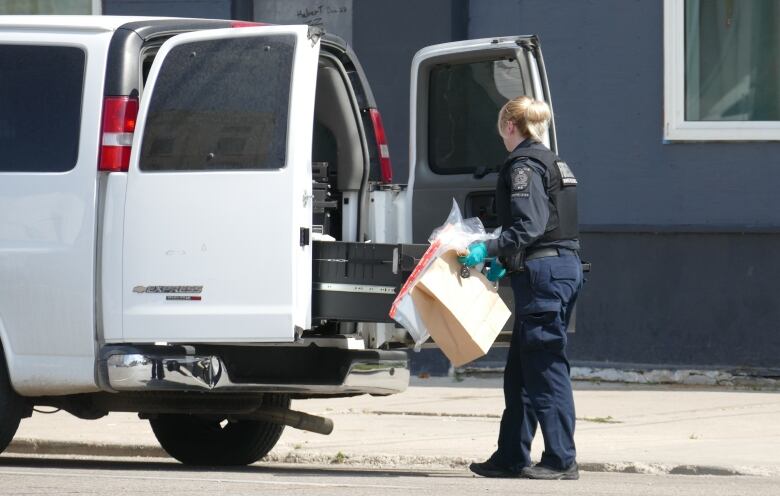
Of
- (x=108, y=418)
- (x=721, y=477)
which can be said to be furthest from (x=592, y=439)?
(x=108, y=418)

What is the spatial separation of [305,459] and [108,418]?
2339mm

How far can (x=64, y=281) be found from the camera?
6.95m

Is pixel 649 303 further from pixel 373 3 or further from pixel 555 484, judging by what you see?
pixel 555 484

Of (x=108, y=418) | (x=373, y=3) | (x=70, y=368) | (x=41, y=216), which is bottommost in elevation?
(x=108, y=418)

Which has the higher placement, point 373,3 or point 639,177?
point 373,3

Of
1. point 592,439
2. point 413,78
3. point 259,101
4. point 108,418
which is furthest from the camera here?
point 108,418

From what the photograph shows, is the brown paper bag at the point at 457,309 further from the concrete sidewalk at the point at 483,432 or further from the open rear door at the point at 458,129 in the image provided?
Answer: the concrete sidewalk at the point at 483,432

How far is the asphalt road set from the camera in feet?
22.0

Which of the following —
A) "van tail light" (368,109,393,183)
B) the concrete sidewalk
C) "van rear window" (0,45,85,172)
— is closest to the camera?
"van rear window" (0,45,85,172)

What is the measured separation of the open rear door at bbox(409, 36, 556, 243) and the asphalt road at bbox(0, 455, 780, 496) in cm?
144

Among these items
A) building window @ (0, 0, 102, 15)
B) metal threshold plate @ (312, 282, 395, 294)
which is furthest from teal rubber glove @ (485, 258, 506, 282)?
building window @ (0, 0, 102, 15)

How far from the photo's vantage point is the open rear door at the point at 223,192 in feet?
22.2

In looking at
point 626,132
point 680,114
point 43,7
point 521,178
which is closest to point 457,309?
point 521,178

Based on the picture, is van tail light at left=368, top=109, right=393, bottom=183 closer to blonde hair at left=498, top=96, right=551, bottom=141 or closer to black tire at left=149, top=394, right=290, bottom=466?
blonde hair at left=498, top=96, right=551, bottom=141
